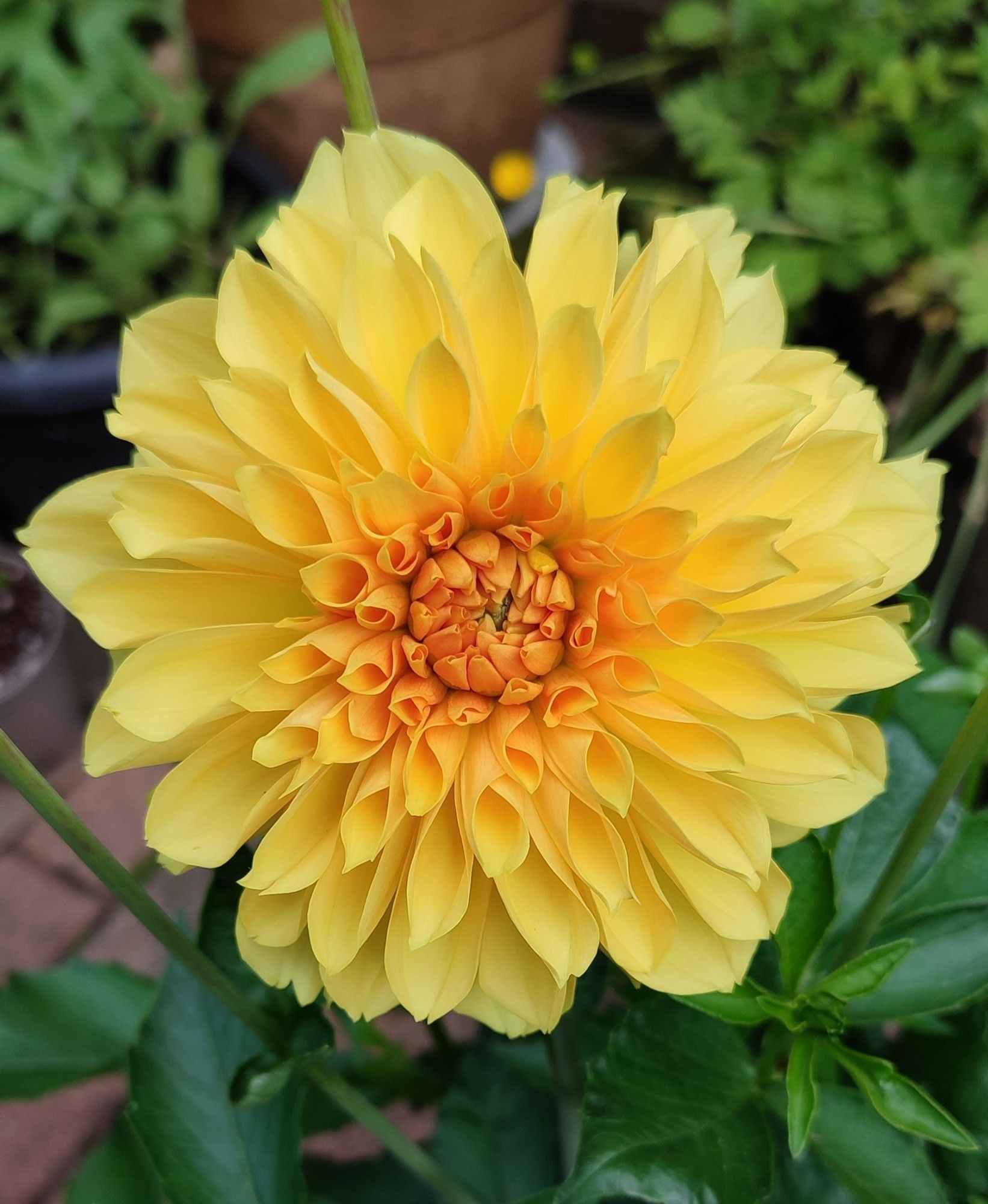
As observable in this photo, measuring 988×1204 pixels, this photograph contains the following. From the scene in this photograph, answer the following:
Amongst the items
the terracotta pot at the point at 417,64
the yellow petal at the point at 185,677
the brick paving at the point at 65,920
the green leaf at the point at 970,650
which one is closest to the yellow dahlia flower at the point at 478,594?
the yellow petal at the point at 185,677

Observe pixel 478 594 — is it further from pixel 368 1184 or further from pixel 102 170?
pixel 102 170

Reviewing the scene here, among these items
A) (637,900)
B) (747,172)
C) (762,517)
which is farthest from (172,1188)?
(747,172)

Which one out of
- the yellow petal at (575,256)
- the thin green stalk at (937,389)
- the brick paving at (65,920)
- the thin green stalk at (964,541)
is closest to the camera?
the yellow petal at (575,256)

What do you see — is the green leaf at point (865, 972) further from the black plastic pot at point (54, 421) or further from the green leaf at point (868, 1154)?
the black plastic pot at point (54, 421)

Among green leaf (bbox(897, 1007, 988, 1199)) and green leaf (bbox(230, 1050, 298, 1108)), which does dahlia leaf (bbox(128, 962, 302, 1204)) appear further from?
green leaf (bbox(897, 1007, 988, 1199))

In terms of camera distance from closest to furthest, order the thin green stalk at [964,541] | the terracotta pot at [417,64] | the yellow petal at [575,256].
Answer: the yellow petal at [575,256], the thin green stalk at [964,541], the terracotta pot at [417,64]

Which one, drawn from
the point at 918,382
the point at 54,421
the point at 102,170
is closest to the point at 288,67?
the point at 102,170
